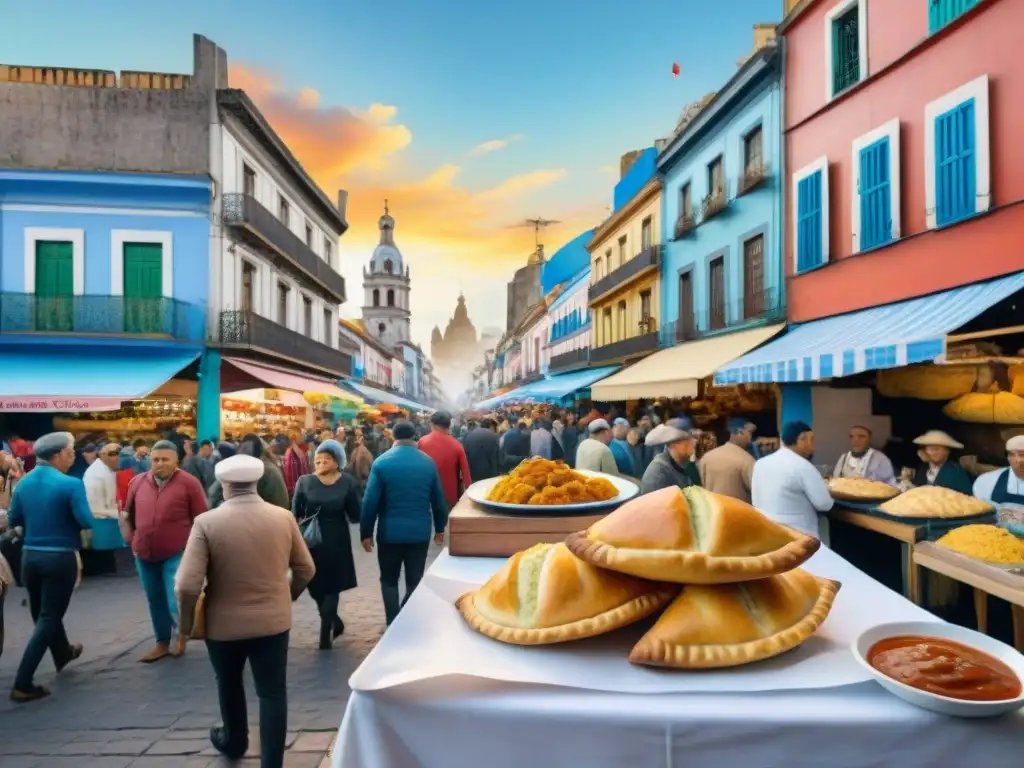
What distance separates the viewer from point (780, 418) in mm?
12117

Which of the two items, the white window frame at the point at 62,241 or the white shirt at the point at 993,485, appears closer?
the white shirt at the point at 993,485

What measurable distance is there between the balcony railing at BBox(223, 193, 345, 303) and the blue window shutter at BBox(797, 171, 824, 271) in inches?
557

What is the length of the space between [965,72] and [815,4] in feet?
14.5

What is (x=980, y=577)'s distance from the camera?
3.47m

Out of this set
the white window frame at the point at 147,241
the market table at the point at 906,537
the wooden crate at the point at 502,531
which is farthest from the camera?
the white window frame at the point at 147,241

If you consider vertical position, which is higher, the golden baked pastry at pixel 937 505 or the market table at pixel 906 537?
the golden baked pastry at pixel 937 505

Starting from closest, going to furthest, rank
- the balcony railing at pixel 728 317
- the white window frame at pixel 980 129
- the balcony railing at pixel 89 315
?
the white window frame at pixel 980 129
the balcony railing at pixel 728 317
the balcony railing at pixel 89 315

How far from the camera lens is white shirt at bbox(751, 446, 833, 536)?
467 centimetres

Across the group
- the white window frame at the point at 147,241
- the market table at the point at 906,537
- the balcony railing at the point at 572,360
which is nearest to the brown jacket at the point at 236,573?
the market table at the point at 906,537

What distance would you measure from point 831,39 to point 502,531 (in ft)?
42.3

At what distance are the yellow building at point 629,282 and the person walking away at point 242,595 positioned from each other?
17215 millimetres

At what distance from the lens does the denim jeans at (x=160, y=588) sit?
528cm

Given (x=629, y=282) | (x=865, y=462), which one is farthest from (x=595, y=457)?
(x=629, y=282)

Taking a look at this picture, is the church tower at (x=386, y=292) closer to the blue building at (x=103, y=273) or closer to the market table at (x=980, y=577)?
the blue building at (x=103, y=273)
